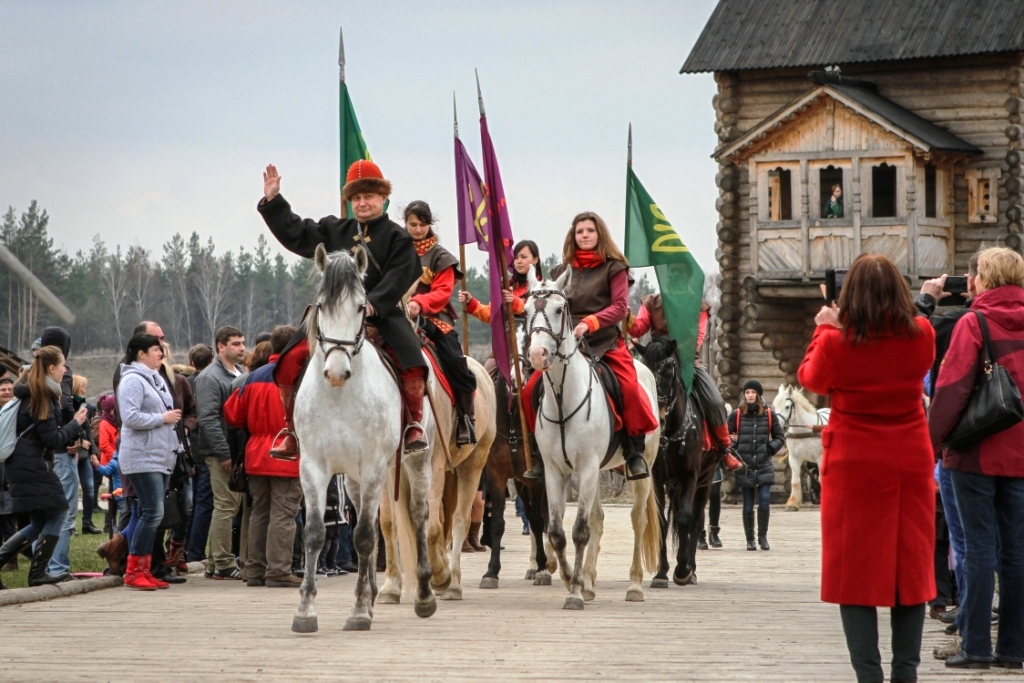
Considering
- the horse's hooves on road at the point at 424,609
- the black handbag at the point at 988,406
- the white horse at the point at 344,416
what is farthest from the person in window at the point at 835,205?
the black handbag at the point at 988,406

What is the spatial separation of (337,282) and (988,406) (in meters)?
3.98

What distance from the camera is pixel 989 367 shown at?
786cm

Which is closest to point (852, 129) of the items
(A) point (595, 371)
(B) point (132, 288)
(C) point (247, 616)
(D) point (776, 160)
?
(D) point (776, 160)

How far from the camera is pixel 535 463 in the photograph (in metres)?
12.0

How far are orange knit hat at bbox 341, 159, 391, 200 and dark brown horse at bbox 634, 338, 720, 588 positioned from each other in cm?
404

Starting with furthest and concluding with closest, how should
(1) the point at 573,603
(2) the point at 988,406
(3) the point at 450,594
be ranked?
(3) the point at 450,594
(1) the point at 573,603
(2) the point at 988,406

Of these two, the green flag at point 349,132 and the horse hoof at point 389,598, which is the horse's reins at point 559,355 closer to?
the horse hoof at point 389,598

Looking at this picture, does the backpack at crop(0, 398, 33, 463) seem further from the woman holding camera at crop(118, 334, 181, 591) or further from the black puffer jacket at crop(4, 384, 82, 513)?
the woman holding camera at crop(118, 334, 181, 591)

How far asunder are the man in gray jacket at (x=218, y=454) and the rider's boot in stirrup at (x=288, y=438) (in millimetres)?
3655

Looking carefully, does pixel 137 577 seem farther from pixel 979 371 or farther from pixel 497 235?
pixel 979 371

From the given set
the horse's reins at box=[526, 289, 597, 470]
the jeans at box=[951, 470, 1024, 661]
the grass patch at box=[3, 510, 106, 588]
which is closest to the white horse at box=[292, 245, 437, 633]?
the horse's reins at box=[526, 289, 597, 470]

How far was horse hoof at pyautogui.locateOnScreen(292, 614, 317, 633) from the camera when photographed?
9.34 meters

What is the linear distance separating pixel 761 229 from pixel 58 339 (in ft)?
76.7

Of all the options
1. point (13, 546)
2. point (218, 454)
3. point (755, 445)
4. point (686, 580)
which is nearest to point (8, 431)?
point (13, 546)
